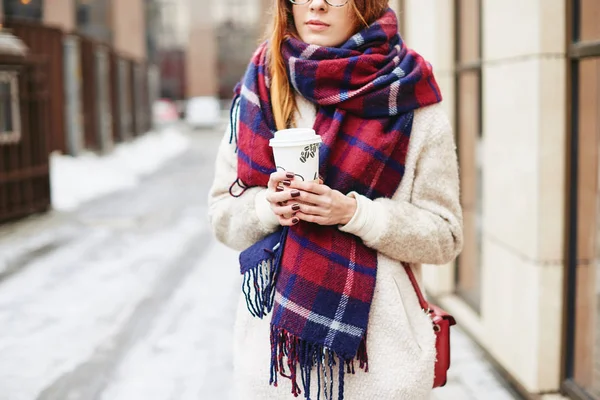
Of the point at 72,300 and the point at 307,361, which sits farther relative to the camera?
the point at 72,300

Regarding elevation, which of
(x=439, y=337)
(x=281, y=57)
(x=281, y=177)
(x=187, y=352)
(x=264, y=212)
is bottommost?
(x=187, y=352)

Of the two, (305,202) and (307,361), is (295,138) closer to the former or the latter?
(305,202)

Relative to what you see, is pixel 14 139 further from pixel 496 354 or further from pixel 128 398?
pixel 496 354

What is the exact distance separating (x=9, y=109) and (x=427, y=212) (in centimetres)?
972

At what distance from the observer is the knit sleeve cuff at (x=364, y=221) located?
1828 mm

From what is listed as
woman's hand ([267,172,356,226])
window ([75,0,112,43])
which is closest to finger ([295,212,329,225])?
woman's hand ([267,172,356,226])

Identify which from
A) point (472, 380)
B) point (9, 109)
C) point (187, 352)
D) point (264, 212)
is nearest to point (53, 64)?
point (9, 109)

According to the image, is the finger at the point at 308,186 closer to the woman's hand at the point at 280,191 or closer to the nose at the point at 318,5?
the woman's hand at the point at 280,191

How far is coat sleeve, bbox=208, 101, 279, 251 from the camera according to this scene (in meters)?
1.95

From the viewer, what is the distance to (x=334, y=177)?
1.91m

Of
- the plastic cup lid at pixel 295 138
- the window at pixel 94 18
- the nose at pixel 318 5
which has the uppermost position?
the window at pixel 94 18

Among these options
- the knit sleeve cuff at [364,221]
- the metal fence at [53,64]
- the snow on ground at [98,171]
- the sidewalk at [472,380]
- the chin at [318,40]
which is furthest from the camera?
the metal fence at [53,64]

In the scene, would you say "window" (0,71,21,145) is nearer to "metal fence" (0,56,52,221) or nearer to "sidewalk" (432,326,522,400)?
"metal fence" (0,56,52,221)

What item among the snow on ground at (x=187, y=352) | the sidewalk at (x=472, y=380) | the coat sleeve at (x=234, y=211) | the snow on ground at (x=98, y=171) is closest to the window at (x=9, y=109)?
the snow on ground at (x=98, y=171)
